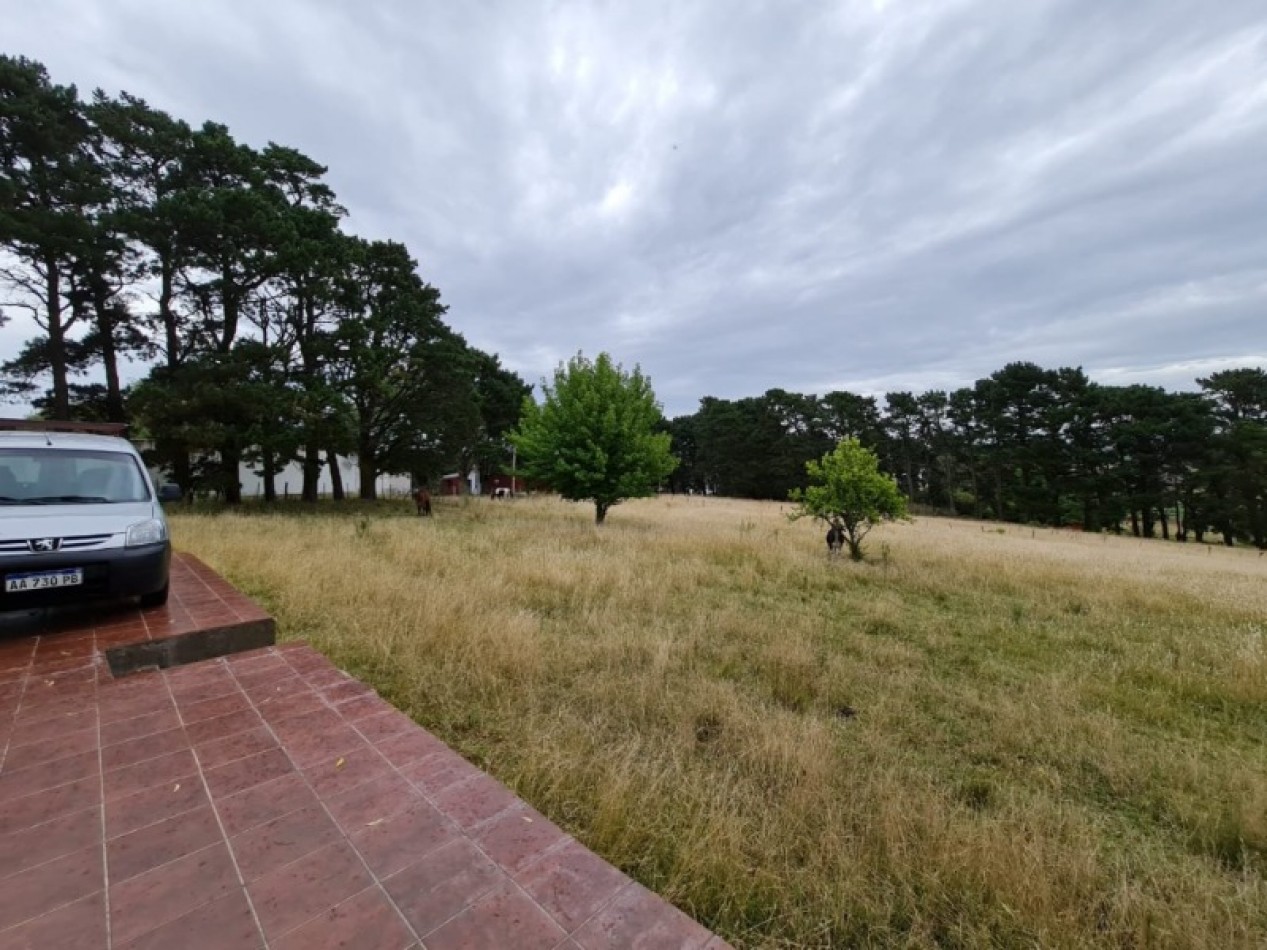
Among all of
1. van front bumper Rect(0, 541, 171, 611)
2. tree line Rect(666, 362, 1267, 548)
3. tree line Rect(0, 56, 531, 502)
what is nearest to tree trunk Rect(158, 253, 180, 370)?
tree line Rect(0, 56, 531, 502)

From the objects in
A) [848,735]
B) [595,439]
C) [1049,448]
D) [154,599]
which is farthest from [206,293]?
[1049,448]

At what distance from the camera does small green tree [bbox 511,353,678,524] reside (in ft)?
57.9

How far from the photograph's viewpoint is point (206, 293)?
59.4ft

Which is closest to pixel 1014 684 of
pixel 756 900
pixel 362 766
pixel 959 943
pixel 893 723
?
pixel 893 723

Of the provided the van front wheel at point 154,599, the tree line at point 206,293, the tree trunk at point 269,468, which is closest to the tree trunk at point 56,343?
the tree line at point 206,293

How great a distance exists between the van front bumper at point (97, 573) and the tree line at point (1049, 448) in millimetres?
33907

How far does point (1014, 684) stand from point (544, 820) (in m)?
4.79

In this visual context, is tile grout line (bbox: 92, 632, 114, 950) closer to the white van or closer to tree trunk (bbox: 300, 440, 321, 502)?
the white van

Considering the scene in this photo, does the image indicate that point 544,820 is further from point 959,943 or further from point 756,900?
point 959,943

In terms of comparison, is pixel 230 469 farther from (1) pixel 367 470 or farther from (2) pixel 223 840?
(2) pixel 223 840

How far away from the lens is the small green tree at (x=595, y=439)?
17.6m

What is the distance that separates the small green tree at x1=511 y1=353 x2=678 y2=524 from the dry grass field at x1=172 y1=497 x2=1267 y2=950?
961cm

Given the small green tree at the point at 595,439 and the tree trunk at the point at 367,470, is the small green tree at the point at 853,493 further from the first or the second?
the tree trunk at the point at 367,470

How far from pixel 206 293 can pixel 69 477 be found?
18228 millimetres
